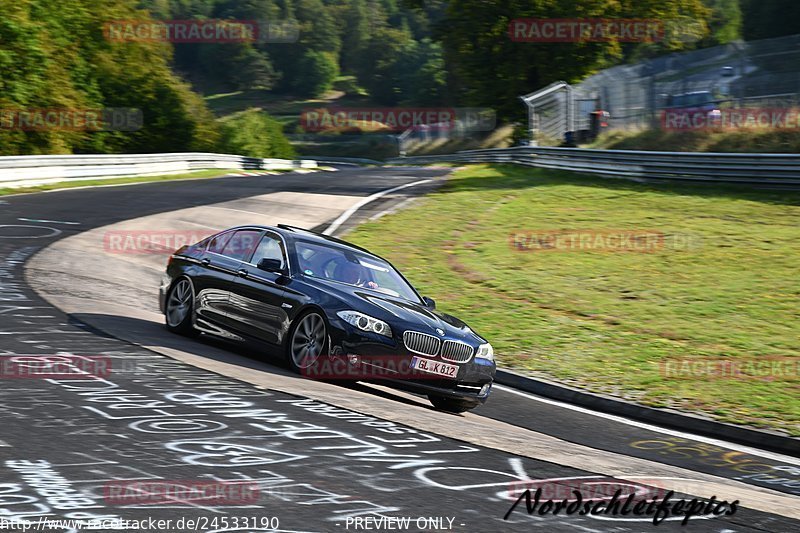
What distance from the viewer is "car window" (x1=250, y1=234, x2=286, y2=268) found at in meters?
10.7

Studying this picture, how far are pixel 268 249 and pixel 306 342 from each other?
5.01ft

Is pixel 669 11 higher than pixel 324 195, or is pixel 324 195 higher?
pixel 669 11

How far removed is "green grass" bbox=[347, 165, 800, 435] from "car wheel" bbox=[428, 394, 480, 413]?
2.09 metres

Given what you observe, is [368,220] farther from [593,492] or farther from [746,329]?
[593,492]

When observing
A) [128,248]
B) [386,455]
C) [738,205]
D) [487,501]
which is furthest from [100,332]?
[738,205]

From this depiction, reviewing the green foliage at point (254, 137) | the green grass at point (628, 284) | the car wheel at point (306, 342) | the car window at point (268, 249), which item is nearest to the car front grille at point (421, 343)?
the car wheel at point (306, 342)

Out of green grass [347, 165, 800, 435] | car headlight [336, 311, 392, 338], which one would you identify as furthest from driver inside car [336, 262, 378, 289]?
green grass [347, 165, 800, 435]

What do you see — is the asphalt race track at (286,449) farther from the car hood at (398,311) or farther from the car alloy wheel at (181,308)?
the car hood at (398,311)

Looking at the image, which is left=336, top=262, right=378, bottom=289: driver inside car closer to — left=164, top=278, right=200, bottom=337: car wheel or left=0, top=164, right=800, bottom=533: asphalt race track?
left=0, top=164, right=800, bottom=533: asphalt race track

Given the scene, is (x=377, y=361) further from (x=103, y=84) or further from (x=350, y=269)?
(x=103, y=84)

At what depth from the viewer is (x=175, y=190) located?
97.3ft

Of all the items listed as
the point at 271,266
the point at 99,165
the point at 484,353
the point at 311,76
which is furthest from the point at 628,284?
the point at 311,76

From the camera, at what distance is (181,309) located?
37.4 ft

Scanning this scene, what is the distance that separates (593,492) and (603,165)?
1037 inches
